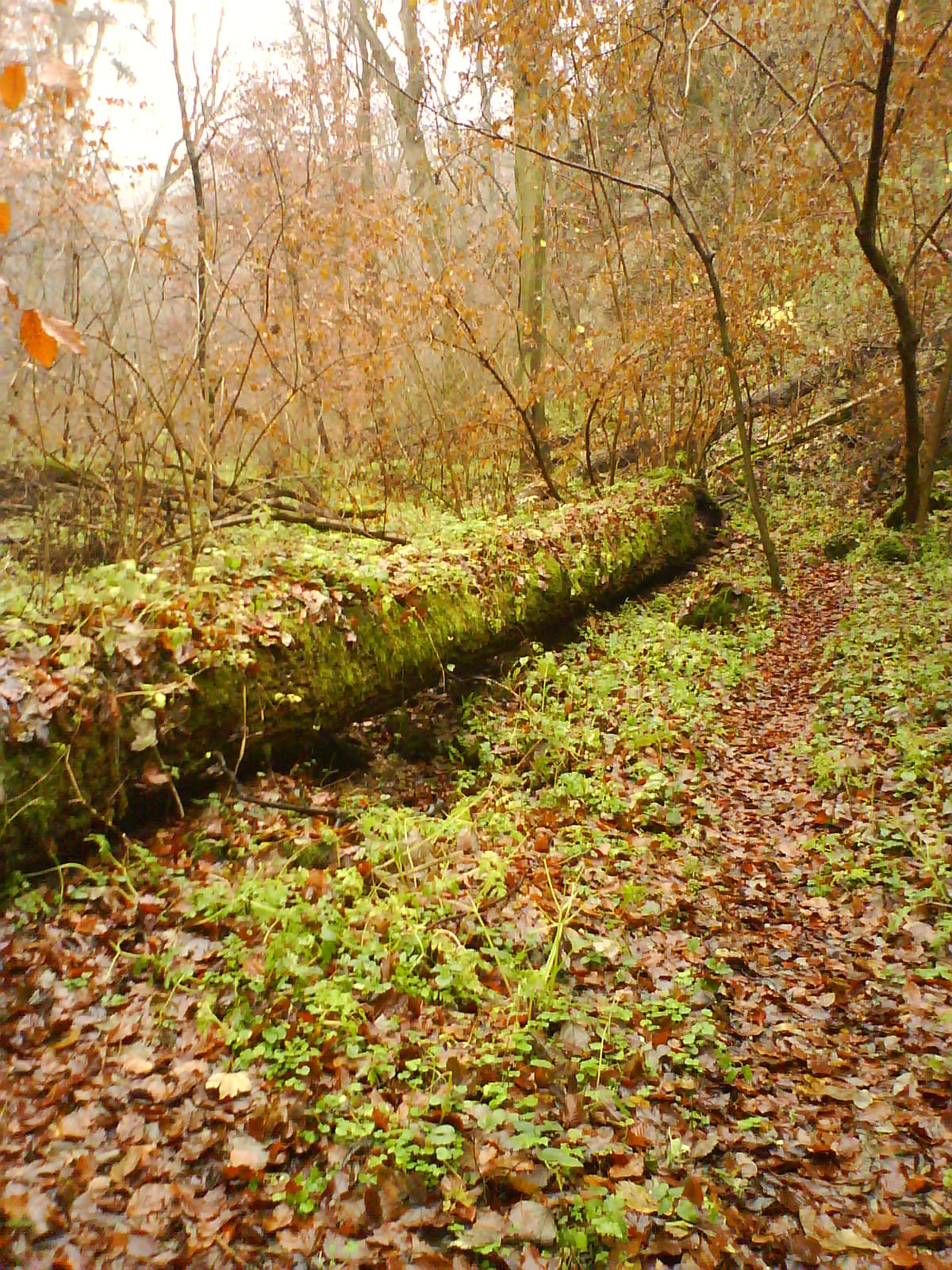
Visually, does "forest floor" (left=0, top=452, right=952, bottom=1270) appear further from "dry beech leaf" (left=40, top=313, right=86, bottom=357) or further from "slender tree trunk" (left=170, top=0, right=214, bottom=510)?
"slender tree trunk" (left=170, top=0, right=214, bottom=510)

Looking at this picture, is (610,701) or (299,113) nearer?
(610,701)

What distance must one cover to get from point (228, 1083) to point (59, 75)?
10.6 feet

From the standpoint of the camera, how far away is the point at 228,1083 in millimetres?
2930

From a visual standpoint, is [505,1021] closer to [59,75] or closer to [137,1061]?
[137,1061]

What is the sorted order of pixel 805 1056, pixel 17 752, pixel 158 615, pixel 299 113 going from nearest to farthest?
pixel 805 1056, pixel 17 752, pixel 158 615, pixel 299 113

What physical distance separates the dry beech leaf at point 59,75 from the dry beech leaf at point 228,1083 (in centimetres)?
316

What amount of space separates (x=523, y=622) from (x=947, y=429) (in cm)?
788

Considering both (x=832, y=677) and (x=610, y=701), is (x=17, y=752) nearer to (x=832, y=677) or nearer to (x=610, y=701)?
(x=610, y=701)

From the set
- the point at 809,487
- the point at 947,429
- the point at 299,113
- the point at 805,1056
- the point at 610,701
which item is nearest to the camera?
the point at 805,1056

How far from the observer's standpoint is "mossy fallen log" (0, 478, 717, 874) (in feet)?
12.3

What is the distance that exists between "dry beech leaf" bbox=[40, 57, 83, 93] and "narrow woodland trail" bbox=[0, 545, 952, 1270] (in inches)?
124

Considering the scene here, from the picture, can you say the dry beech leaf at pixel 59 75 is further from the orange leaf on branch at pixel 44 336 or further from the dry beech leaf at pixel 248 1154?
the dry beech leaf at pixel 248 1154

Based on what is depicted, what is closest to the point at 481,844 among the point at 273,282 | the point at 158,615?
the point at 158,615

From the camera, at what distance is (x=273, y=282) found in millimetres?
11125
